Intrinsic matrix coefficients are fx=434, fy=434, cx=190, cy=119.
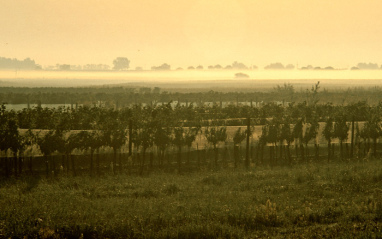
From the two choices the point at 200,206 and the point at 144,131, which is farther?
the point at 144,131

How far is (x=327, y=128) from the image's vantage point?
122 ft

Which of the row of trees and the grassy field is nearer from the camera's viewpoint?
the grassy field

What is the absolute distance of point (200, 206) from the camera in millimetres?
18031

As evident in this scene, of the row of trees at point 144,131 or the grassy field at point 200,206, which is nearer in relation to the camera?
the grassy field at point 200,206

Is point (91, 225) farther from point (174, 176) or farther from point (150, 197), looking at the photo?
point (174, 176)

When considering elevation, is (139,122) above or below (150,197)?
above

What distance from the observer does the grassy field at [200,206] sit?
1473cm

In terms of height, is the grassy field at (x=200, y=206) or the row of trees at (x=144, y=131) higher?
the row of trees at (x=144, y=131)

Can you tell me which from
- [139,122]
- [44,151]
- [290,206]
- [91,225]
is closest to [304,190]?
[290,206]

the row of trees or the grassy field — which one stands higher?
the row of trees

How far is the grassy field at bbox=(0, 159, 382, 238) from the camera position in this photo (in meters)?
14.7

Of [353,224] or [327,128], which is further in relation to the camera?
[327,128]

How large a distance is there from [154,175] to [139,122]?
21.9ft

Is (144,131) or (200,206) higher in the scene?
(144,131)
